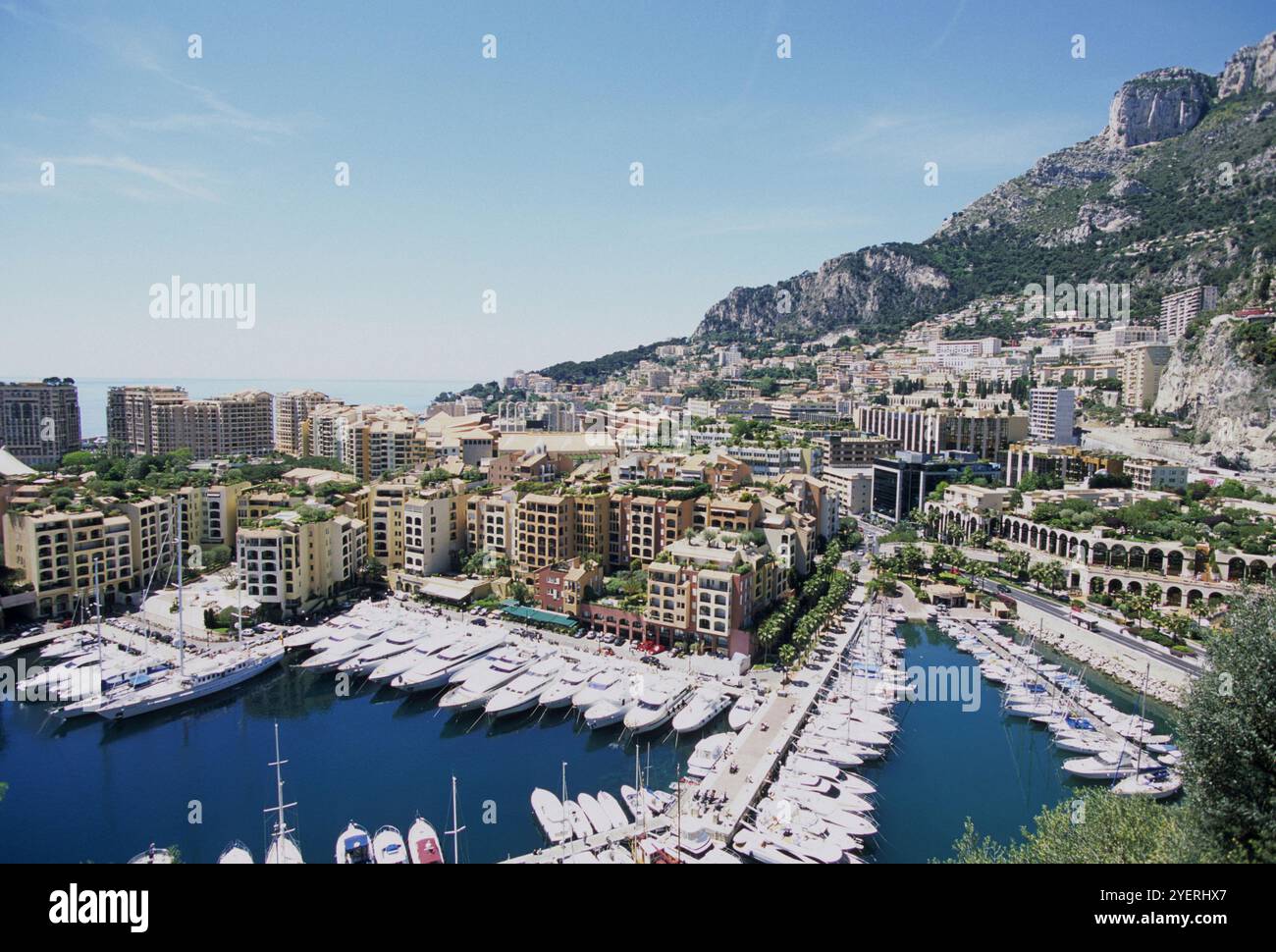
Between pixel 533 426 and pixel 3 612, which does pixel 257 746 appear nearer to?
pixel 3 612

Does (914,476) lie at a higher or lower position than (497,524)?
higher

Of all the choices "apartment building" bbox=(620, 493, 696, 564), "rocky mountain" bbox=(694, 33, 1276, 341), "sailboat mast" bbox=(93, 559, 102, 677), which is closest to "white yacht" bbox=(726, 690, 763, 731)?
"apartment building" bbox=(620, 493, 696, 564)

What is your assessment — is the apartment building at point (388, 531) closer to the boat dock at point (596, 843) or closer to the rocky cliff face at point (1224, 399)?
the boat dock at point (596, 843)

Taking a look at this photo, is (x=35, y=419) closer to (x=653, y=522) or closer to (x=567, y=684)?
(x=653, y=522)

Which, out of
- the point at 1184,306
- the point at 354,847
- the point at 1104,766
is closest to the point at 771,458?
the point at 1104,766

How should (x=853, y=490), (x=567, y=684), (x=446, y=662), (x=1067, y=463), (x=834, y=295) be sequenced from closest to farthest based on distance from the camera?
1. (x=567, y=684)
2. (x=446, y=662)
3. (x=1067, y=463)
4. (x=853, y=490)
5. (x=834, y=295)

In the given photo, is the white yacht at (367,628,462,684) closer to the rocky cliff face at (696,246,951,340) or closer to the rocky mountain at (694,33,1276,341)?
the rocky mountain at (694,33,1276,341)
